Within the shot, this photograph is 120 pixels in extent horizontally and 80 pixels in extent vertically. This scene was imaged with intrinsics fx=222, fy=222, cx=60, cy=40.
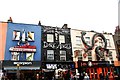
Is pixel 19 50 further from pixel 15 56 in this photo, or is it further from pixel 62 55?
pixel 62 55

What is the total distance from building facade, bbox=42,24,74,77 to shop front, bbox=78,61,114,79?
172 centimetres

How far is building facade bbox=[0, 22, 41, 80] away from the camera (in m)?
28.2

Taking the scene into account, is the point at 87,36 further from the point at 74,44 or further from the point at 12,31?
the point at 12,31

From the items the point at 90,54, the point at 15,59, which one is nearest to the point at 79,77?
the point at 90,54

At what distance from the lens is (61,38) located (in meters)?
32.8

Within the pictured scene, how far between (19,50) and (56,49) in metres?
5.51

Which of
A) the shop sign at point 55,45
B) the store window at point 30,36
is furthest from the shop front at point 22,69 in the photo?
the store window at point 30,36

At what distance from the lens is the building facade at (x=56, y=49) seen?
30.6m

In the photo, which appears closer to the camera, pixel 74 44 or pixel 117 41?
pixel 74 44

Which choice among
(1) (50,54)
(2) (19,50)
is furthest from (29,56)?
(1) (50,54)

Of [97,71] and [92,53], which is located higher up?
[92,53]

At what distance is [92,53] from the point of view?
3400 cm

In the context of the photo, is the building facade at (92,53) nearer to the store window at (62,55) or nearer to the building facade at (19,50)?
the store window at (62,55)

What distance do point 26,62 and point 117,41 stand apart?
16.8 m
